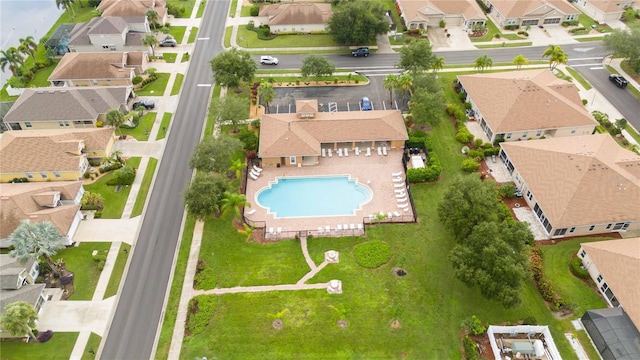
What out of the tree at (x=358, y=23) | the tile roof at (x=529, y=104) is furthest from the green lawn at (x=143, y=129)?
the tile roof at (x=529, y=104)

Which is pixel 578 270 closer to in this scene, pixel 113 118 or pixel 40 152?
pixel 113 118

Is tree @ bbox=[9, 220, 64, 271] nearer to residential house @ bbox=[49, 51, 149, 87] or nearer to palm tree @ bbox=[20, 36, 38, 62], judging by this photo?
residential house @ bbox=[49, 51, 149, 87]

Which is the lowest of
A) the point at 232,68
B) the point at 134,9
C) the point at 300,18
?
the point at 300,18

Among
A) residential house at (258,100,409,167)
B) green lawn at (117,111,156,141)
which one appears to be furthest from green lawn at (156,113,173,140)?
residential house at (258,100,409,167)

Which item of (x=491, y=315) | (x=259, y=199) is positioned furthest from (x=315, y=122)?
(x=491, y=315)

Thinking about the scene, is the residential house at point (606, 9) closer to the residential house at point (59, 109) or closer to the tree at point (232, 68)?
the tree at point (232, 68)

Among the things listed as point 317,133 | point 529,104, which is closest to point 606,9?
point 529,104
